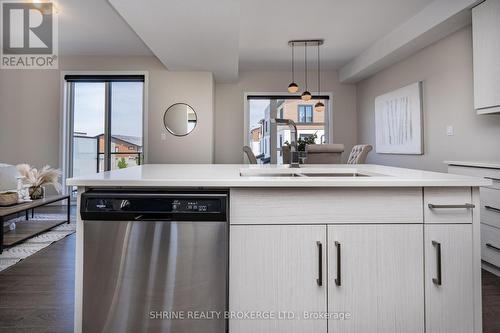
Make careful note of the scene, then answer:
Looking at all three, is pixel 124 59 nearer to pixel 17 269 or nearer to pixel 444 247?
pixel 17 269

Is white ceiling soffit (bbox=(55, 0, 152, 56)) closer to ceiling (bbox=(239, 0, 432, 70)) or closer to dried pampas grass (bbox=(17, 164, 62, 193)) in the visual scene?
ceiling (bbox=(239, 0, 432, 70))

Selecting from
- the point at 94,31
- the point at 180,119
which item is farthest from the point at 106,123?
the point at 94,31

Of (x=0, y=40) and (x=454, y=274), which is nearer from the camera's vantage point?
(x=454, y=274)

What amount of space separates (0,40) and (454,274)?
6175mm

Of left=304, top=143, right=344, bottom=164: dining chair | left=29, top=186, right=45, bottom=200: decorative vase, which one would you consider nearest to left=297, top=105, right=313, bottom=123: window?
left=304, top=143, right=344, bottom=164: dining chair

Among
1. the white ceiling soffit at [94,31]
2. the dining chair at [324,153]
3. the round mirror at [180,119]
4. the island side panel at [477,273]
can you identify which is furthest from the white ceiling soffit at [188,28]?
the island side panel at [477,273]

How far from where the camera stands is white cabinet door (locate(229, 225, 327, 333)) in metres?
1.11

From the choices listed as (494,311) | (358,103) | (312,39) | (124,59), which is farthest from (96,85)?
(494,311)

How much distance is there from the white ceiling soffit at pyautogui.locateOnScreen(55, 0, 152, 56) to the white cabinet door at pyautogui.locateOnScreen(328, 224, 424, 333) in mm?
3871

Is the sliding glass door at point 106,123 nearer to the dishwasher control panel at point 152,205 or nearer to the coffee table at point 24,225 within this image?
the coffee table at point 24,225

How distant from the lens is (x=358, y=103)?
623cm

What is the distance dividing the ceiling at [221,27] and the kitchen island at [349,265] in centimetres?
253

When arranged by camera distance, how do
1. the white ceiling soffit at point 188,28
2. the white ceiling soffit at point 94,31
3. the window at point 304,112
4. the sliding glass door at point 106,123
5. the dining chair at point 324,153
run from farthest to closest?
the window at point 304,112
the sliding glass door at point 106,123
the dining chair at point 324,153
the white ceiling soffit at point 94,31
the white ceiling soffit at point 188,28

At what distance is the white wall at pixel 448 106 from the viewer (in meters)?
3.10
